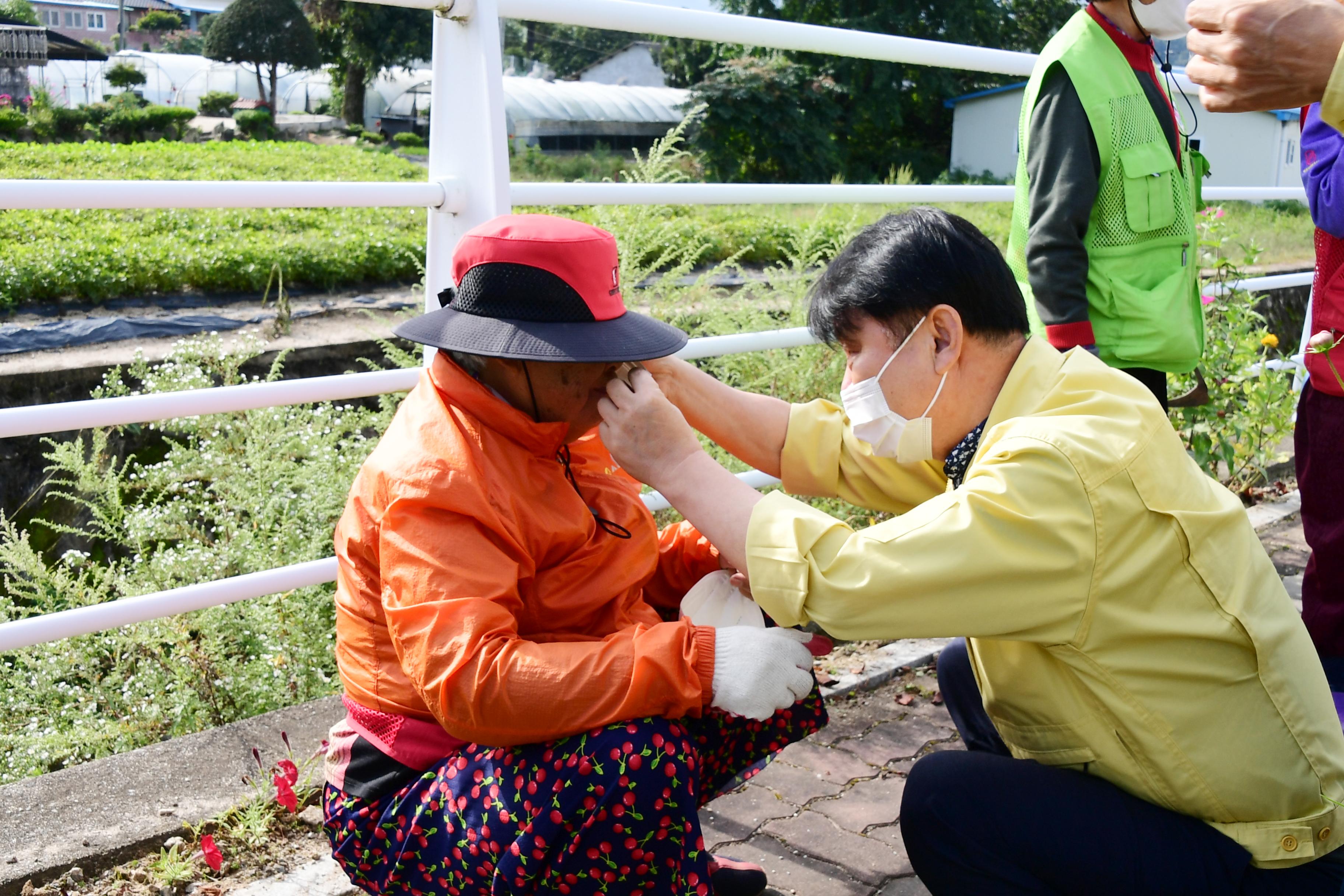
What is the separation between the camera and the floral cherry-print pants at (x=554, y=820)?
1.53 meters

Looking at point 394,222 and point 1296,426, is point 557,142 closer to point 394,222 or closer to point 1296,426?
point 394,222

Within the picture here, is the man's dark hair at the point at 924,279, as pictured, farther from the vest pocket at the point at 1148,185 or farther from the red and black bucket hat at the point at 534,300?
the vest pocket at the point at 1148,185

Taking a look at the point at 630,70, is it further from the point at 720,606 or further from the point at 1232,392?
the point at 720,606

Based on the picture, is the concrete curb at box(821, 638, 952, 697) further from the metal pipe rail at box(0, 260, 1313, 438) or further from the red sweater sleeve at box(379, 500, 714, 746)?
the red sweater sleeve at box(379, 500, 714, 746)

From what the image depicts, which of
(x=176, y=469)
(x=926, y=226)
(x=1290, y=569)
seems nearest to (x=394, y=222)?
(x=176, y=469)

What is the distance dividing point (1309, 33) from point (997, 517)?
0.91 meters

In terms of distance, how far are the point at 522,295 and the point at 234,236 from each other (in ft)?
27.0

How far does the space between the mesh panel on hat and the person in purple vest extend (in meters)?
1.63

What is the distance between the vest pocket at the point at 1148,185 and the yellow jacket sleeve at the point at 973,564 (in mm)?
1442

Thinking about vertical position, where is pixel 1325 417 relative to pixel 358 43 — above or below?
below

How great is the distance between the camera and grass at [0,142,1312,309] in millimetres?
7133

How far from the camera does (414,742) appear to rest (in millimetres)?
1682

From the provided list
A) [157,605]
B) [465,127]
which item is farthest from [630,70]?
[157,605]

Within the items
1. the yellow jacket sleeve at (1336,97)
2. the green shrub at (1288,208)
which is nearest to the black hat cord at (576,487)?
the yellow jacket sleeve at (1336,97)
